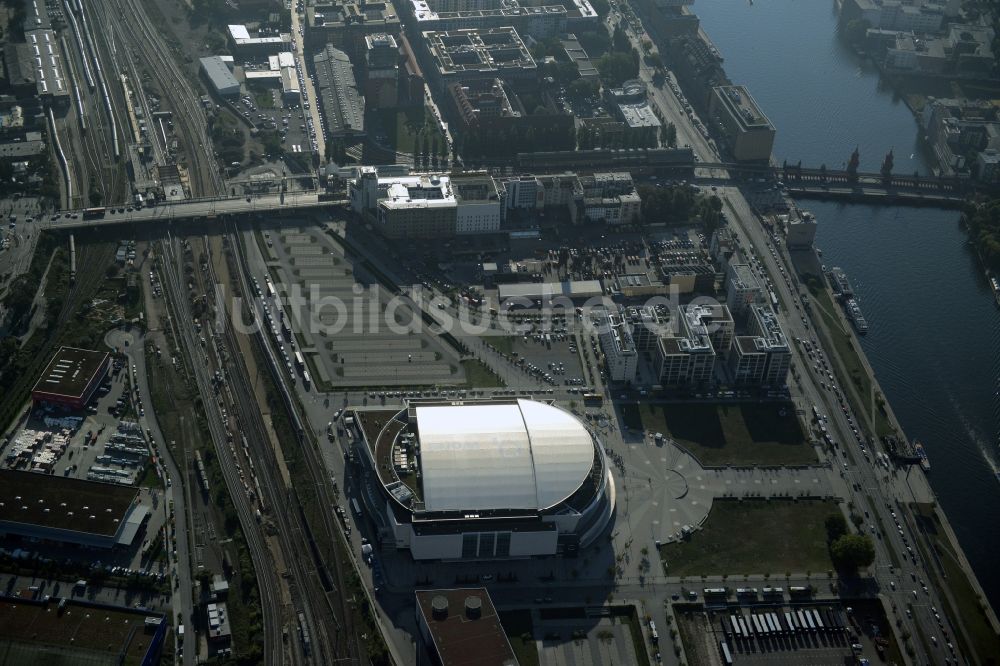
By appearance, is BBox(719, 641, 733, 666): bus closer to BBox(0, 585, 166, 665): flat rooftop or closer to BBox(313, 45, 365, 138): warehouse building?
BBox(0, 585, 166, 665): flat rooftop

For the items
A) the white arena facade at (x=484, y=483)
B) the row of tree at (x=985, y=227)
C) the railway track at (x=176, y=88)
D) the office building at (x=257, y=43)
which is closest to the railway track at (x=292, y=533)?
the white arena facade at (x=484, y=483)

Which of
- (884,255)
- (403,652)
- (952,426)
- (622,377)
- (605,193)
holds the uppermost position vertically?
(605,193)

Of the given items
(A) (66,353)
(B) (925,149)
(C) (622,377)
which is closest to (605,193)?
(C) (622,377)

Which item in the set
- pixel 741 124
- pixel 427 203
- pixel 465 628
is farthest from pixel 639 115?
pixel 465 628

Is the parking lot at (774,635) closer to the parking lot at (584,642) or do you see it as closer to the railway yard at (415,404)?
the railway yard at (415,404)

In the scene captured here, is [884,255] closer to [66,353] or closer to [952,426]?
Result: [952,426]

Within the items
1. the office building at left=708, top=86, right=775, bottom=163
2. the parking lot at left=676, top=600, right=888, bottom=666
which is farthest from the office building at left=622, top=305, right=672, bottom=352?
the office building at left=708, top=86, right=775, bottom=163

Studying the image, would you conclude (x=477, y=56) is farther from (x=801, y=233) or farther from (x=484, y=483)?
(x=484, y=483)

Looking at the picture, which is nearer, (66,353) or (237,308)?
(66,353)

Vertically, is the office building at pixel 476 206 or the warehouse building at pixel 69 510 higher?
the office building at pixel 476 206
